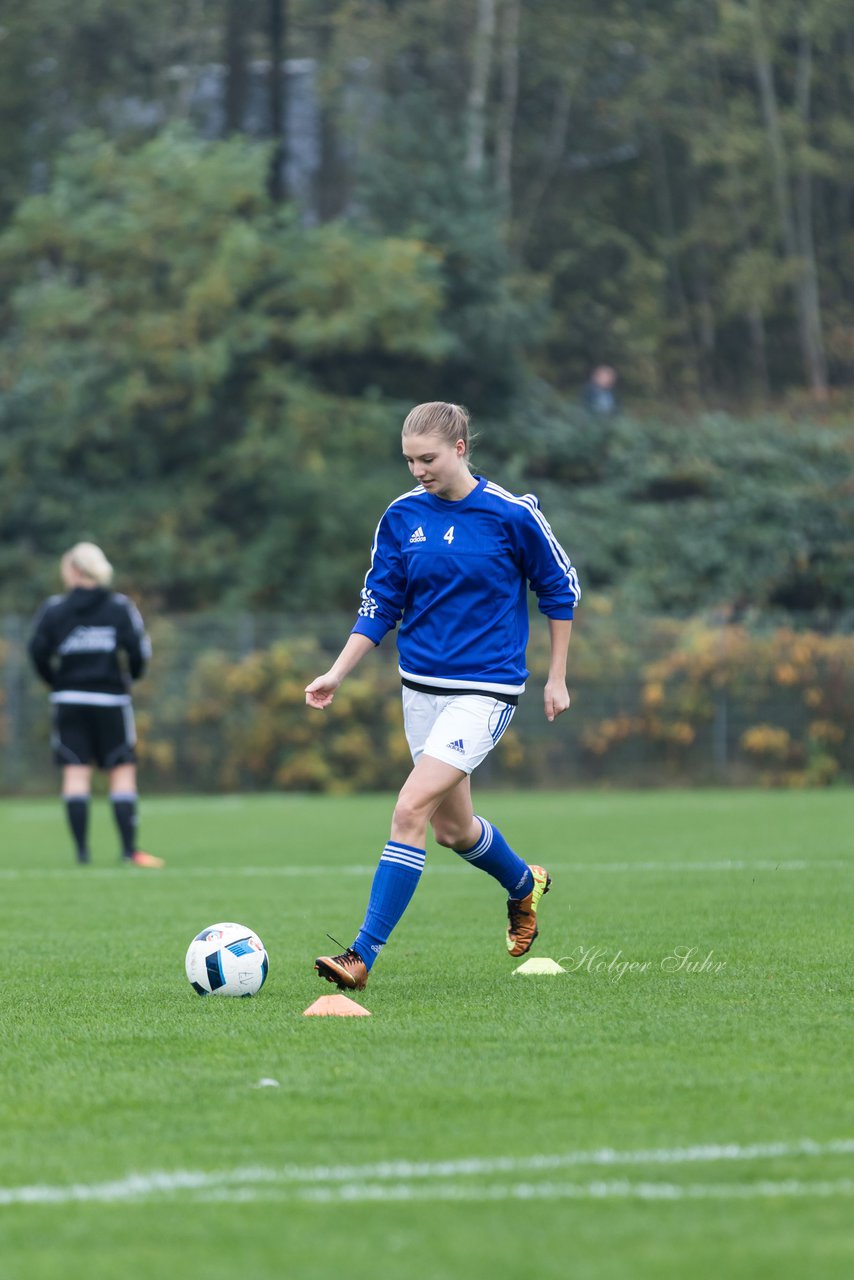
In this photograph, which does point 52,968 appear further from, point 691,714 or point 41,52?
point 41,52

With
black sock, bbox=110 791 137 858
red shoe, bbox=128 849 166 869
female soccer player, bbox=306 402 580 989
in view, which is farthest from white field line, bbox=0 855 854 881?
female soccer player, bbox=306 402 580 989

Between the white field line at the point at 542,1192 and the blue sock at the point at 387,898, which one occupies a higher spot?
the white field line at the point at 542,1192

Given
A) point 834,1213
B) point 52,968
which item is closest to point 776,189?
point 52,968

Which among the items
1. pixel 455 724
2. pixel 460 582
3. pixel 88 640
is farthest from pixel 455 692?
pixel 88 640

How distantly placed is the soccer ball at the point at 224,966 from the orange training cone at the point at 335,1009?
504mm

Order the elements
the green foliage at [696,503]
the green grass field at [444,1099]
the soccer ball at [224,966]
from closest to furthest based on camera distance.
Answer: the green grass field at [444,1099]
the soccer ball at [224,966]
the green foliage at [696,503]

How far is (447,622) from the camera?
700 centimetres

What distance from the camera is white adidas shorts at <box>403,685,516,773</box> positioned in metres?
6.81

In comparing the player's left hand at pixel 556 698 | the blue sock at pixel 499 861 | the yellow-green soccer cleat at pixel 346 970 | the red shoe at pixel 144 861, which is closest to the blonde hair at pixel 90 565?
the red shoe at pixel 144 861

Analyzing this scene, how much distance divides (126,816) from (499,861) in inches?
250

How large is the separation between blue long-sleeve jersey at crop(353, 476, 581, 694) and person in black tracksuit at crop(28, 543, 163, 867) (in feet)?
20.9

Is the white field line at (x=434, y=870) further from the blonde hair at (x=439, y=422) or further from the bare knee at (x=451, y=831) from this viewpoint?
the blonde hair at (x=439, y=422)

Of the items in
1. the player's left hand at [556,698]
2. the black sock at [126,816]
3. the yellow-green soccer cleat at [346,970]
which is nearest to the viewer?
the yellow-green soccer cleat at [346,970]

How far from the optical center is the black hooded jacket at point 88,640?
43.7ft
